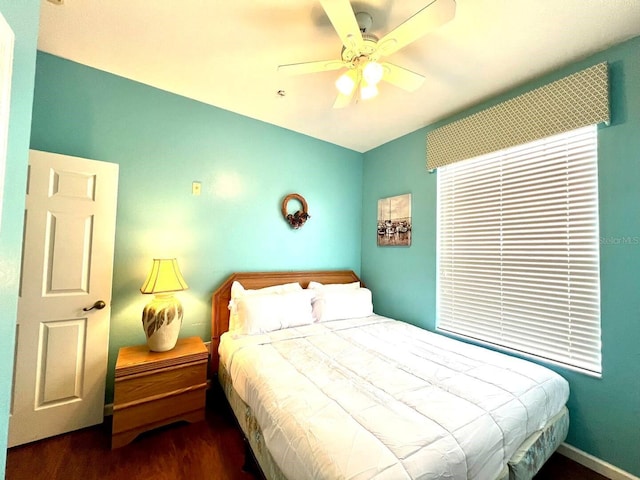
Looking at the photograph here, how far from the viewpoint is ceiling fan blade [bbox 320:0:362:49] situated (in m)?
1.15

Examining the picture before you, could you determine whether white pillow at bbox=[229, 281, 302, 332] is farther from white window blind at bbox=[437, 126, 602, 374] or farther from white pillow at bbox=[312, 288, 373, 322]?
white window blind at bbox=[437, 126, 602, 374]

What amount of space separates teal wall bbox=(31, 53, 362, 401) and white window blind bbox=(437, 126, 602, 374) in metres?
1.49

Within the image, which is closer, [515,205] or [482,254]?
[515,205]

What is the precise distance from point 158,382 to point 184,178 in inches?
64.9

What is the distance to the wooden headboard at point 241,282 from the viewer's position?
238 centimetres

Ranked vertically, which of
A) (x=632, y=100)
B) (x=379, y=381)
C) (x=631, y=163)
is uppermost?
(x=632, y=100)

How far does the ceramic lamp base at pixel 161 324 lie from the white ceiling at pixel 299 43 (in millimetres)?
1813

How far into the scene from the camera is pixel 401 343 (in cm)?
205

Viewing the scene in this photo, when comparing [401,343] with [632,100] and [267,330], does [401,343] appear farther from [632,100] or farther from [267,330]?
[632,100]

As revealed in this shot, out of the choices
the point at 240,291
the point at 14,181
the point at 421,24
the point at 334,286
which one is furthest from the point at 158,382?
the point at 421,24

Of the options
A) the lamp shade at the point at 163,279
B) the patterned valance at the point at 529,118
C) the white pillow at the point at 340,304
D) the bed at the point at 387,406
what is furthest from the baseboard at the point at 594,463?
the lamp shade at the point at 163,279

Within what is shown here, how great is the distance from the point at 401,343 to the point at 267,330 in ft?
3.63

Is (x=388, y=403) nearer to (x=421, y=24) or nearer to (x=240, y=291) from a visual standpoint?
(x=240, y=291)

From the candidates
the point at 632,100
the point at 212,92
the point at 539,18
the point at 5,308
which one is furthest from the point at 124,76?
the point at 632,100
